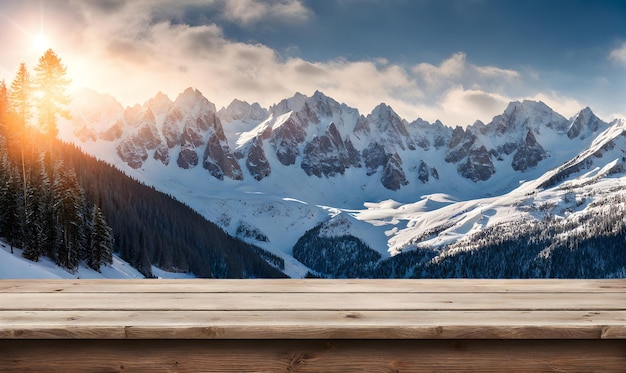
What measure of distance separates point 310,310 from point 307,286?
749 mm

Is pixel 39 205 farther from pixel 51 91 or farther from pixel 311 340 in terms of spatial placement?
pixel 311 340

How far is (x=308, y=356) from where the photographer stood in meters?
2.30

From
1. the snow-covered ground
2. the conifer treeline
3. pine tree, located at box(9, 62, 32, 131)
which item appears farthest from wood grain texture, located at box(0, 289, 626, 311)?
the conifer treeline

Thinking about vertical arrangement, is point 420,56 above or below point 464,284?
above

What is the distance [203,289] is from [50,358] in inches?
38.6

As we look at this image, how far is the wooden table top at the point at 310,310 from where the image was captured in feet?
7.29

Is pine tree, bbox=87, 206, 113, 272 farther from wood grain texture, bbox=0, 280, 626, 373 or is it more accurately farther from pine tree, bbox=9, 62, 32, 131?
wood grain texture, bbox=0, 280, 626, 373

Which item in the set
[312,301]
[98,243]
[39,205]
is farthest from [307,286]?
[98,243]

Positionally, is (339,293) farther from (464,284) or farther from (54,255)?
(54,255)

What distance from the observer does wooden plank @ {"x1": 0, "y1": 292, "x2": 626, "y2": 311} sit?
2.60 meters

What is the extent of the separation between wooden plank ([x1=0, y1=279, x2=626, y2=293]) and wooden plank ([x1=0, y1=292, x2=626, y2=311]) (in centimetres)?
13

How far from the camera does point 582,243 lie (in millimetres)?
137125

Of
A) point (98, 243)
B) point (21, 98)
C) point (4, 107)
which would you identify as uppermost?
point (4, 107)

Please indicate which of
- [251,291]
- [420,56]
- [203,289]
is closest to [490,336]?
[251,291]
